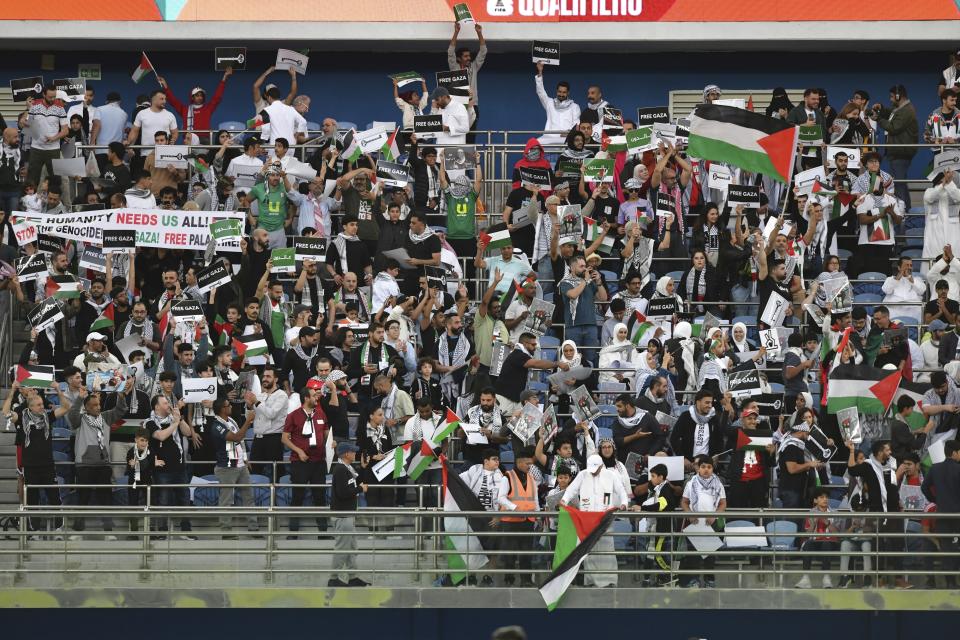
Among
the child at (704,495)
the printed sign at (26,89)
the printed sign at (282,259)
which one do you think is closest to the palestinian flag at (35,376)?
the printed sign at (282,259)

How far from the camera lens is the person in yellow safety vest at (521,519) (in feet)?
64.9

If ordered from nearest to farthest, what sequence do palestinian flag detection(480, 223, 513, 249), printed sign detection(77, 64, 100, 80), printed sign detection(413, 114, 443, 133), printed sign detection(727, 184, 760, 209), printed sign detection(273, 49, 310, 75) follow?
palestinian flag detection(480, 223, 513, 249) < printed sign detection(727, 184, 760, 209) < printed sign detection(413, 114, 443, 133) < printed sign detection(273, 49, 310, 75) < printed sign detection(77, 64, 100, 80)

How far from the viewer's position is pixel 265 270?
2362cm

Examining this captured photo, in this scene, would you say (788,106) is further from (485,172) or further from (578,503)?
(578,503)

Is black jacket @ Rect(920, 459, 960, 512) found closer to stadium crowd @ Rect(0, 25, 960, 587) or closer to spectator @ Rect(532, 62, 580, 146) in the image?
stadium crowd @ Rect(0, 25, 960, 587)

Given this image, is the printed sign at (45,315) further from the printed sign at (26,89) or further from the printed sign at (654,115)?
the printed sign at (654,115)

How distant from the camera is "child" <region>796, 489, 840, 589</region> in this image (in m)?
19.6

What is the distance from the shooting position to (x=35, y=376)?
21.3 meters

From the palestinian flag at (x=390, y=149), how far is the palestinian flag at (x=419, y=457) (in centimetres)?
596

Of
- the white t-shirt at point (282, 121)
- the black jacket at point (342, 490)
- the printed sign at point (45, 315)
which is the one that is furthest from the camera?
the white t-shirt at point (282, 121)

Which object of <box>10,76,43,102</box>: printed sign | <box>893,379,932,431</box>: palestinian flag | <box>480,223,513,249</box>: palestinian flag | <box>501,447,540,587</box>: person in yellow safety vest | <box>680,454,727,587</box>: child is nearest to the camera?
<box>501,447,540,587</box>: person in yellow safety vest

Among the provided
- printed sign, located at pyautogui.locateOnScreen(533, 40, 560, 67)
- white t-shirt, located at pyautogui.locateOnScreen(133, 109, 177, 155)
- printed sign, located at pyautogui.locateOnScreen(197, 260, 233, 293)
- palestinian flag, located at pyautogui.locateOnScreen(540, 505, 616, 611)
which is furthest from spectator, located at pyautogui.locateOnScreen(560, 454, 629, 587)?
white t-shirt, located at pyautogui.locateOnScreen(133, 109, 177, 155)

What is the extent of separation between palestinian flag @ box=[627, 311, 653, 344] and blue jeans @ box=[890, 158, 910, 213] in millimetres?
5451

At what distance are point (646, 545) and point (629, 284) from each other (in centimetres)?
442
